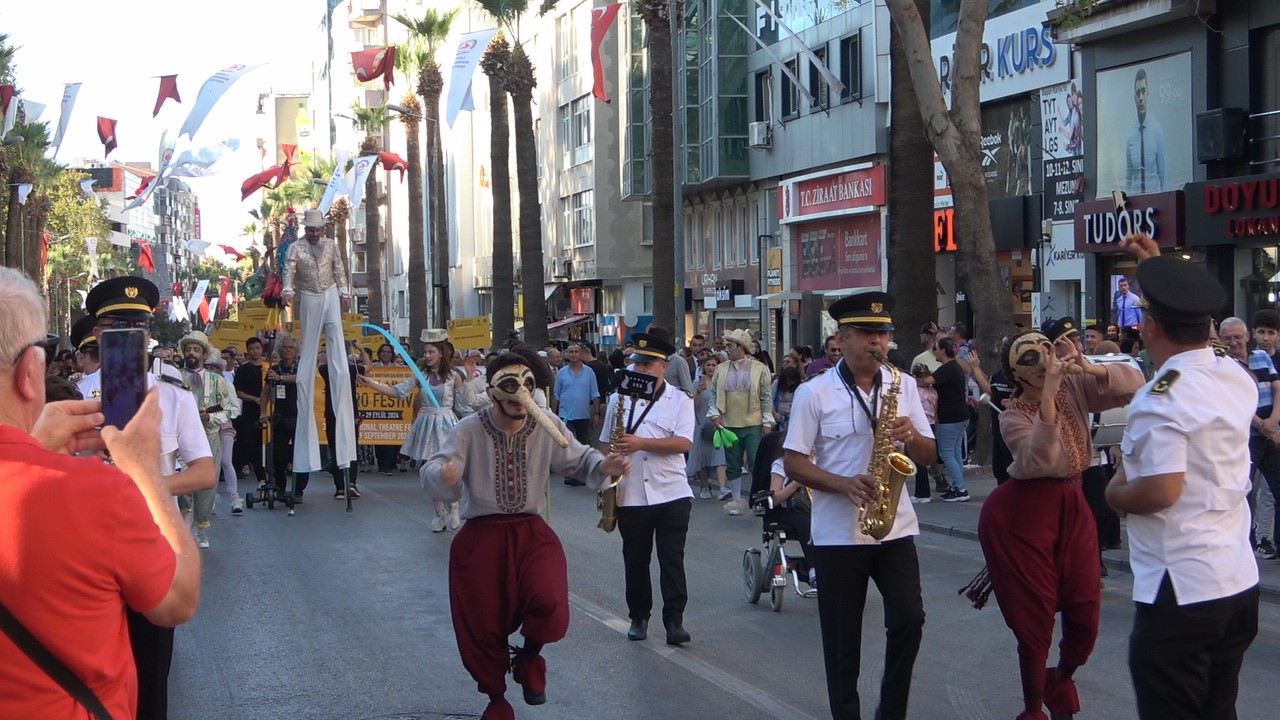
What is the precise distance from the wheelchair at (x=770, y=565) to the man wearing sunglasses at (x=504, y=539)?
3566mm

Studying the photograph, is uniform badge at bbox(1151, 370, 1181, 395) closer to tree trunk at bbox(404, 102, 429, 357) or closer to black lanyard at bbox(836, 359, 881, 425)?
black lanyard at bbox(836, 359, 881, 425)

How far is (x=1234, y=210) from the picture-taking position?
21.7 meters

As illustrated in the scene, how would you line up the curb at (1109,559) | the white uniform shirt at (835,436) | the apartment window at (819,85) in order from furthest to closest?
the apartment window at (819,85)
the curb at (1109,559)
the white uniform shirt at (835,436)

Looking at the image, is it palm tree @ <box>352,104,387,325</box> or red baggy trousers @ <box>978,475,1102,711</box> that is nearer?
red baggy trousers @ <box>978,475,1102,711</box>

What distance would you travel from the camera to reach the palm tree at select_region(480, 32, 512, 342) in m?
37.8

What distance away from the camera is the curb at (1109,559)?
10.6 metres

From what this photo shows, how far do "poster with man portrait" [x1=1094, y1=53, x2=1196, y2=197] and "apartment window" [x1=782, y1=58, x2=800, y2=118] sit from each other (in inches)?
532

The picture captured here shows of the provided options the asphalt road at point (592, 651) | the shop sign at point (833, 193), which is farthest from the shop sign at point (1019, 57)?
the asphalt road at point (592, 651)

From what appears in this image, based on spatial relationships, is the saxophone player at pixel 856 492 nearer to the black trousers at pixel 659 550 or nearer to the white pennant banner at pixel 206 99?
the black trousers at pixel 659 550

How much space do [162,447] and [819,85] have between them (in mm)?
32256

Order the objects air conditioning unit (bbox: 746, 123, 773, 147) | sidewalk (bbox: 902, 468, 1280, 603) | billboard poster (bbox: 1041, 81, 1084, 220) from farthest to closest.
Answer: air conditioning unit (bbox: 746, 123, 773, 147) < billboard poster (bbox: 1041, 81, 1084, 220) < sidewalk (bbox: 902, 468, 1280, 603)

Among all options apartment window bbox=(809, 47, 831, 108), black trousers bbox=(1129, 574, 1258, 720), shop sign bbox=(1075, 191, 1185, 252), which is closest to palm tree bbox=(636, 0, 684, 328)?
shop sign bbox=(1075, 191, 1185, 252)

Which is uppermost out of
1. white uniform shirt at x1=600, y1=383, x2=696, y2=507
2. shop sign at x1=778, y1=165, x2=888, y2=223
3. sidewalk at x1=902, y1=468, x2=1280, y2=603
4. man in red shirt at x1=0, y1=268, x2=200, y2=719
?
shop sign at x1=778, y1=165, x2=888, y2=223

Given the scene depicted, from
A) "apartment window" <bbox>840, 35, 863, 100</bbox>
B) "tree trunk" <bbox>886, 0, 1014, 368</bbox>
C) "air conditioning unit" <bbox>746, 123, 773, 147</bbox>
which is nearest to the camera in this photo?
"tree trunk" <bbox>886, 0, 1014, 368</bbox>
